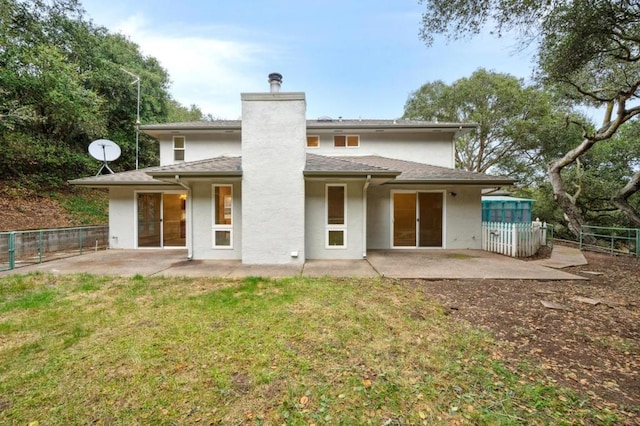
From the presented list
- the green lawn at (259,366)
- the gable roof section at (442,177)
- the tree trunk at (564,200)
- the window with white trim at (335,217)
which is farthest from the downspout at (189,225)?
the tree trunk at (564,200)

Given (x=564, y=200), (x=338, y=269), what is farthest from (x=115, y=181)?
(x=564, y=200)

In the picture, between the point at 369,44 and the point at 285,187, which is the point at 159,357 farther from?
the point at 369,44

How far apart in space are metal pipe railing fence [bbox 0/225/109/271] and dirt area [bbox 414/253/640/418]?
10.1m

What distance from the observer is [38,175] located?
1284cm

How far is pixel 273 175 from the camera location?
727cm

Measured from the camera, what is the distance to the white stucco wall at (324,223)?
Answer: 25.8ft

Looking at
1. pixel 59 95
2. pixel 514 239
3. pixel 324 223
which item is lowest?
pixel 514 239

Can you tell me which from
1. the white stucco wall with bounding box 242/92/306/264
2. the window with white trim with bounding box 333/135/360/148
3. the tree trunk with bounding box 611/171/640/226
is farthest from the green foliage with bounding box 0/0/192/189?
the tree trunk with bounding box 611/171/640/226

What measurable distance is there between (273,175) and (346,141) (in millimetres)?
6009

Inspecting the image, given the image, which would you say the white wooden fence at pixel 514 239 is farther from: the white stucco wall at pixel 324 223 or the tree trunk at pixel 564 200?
the tree trunk at pixel 564 200

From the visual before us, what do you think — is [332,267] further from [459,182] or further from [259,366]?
[459,182]

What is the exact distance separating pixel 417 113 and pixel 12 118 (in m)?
23.5

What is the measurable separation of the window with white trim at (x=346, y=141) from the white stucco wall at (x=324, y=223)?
16.2 ft

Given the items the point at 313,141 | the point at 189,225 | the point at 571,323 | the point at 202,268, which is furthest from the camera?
the point at 313,141
